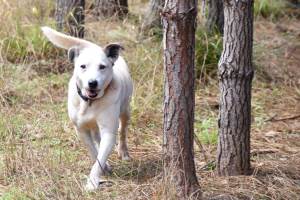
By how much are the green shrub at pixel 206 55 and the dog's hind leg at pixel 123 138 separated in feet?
7.26

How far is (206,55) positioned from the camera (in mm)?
7711

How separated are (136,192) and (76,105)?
98 centimetres

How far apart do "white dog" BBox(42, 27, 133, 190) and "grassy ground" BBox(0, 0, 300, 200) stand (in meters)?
0.23

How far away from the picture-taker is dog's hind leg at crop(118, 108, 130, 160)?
5605 millimetres

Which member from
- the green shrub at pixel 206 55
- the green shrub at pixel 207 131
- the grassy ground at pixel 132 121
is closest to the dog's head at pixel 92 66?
the grassy ground at pixel 132 121

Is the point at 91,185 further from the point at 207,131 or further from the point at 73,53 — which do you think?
the point at 207,131

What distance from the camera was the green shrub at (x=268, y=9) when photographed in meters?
11.4

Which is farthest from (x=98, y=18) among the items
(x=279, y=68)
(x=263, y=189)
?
(x=263, y=189)

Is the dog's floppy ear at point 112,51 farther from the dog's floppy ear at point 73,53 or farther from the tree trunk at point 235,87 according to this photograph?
the tree trunk at point 235,87

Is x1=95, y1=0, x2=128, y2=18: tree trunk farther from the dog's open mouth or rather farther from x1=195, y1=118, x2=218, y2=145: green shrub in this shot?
the dog's open mouth

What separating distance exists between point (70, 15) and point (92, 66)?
3586 mm

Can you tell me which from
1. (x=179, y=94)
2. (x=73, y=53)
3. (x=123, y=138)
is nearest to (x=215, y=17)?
(x=123, y=138)

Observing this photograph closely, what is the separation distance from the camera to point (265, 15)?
11.7 metres

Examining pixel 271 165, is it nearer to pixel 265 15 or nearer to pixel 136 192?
pixel 136 192
